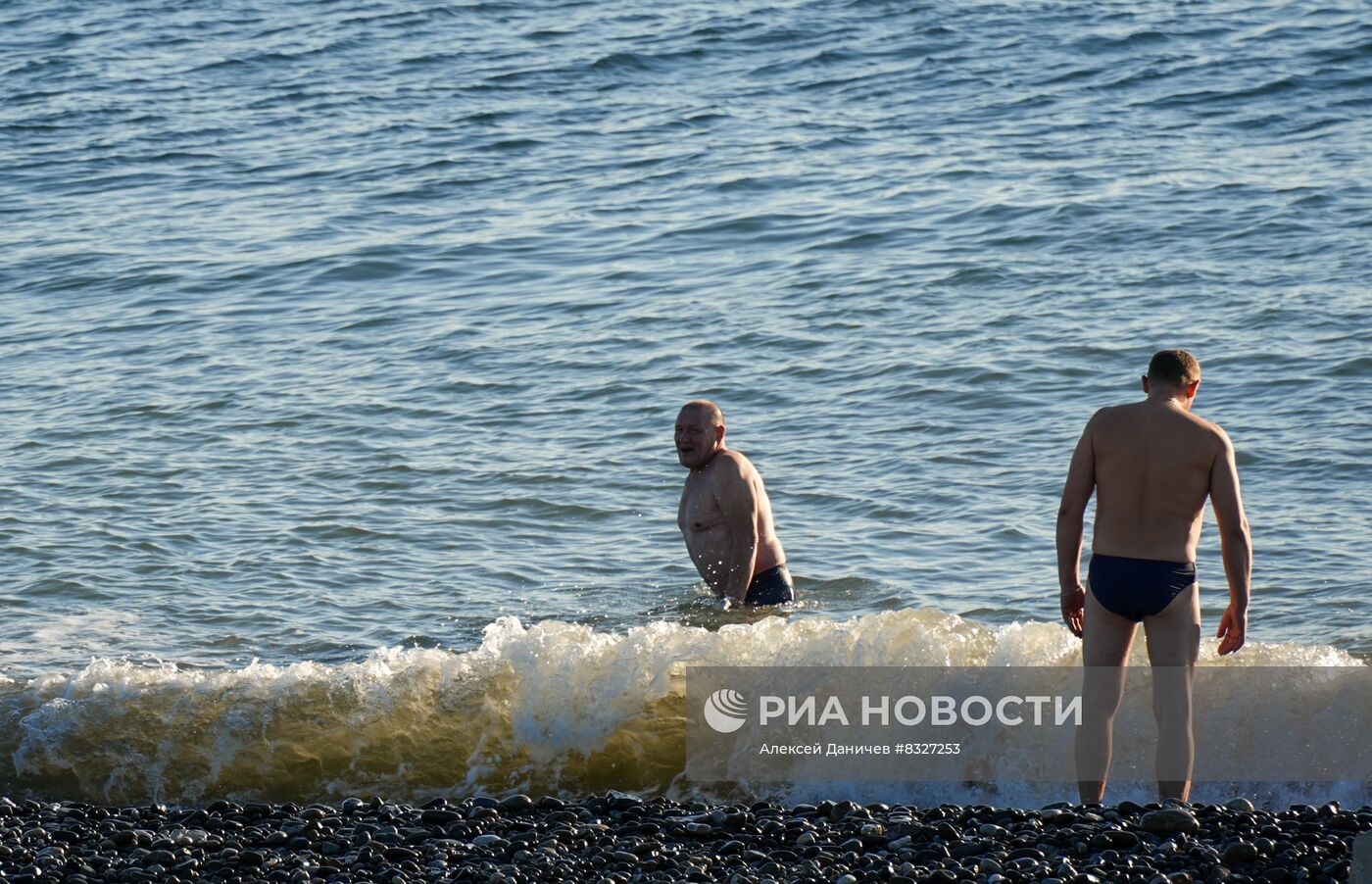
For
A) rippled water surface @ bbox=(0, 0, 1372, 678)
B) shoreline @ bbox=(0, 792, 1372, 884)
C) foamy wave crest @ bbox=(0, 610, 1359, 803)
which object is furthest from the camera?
rippled water surface @ bbox=(0, 0, 1372, 678)

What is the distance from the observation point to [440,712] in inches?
294

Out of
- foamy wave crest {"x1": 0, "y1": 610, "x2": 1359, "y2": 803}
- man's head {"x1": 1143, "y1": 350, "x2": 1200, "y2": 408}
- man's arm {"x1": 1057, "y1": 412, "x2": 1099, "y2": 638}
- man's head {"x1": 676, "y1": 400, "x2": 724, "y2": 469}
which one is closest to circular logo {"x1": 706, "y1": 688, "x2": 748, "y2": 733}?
foamy wave crest {"x1": 0, "y1": 610, "x2": 1359, "y2": 803}

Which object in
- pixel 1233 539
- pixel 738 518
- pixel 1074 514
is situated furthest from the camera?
pixel 738 518

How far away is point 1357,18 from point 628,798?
55.4ft

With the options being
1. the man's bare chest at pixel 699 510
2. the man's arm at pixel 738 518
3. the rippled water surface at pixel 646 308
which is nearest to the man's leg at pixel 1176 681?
the rippled water surface at pixel 646 308

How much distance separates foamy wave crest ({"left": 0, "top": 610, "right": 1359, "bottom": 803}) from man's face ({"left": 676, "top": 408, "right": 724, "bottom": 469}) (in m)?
1.19

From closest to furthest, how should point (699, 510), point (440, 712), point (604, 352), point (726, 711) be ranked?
point (726, 711), point (440, 712), point (699, 510), point (604, 352)

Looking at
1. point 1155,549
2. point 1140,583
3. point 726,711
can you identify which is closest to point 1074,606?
point 1140,583

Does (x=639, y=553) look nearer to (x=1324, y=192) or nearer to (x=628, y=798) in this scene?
(x=628, y=798)

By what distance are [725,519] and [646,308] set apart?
5935 mm

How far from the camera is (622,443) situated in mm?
11695

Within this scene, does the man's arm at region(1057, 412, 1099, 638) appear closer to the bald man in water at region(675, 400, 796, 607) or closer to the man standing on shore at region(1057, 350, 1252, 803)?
the man standing on shore at region(1057, 350, 1252, 803)

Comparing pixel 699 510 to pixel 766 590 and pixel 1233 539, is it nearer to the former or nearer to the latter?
pixel 766 590

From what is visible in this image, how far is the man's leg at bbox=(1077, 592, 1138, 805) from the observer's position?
6086mm
